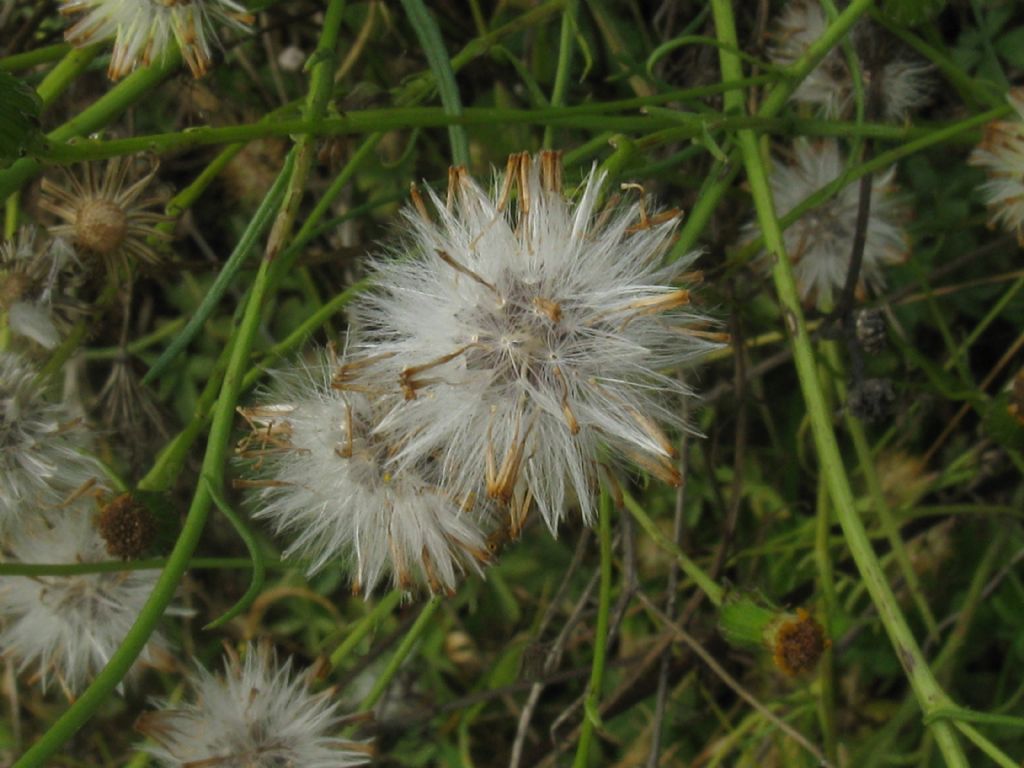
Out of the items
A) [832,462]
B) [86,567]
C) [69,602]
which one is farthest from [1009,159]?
[69,602]

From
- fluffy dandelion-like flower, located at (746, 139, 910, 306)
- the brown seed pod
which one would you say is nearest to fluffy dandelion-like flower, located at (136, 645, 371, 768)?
the brown seed pod

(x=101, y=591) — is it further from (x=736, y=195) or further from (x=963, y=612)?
(x=963, y=612)

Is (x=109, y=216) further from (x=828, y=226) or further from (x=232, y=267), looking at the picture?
(x=828, y=226)

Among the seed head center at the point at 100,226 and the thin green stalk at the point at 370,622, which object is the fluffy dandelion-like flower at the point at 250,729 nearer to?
the thin green stalk at the point at 370,622

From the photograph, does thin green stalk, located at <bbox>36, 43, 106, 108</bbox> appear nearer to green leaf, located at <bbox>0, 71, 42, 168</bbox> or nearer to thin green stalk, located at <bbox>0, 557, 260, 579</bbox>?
green leaf, located at <bbox>0, 71, 42, 168</bbox>

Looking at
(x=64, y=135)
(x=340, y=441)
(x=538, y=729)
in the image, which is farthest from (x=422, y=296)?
(x=538, y=729)
